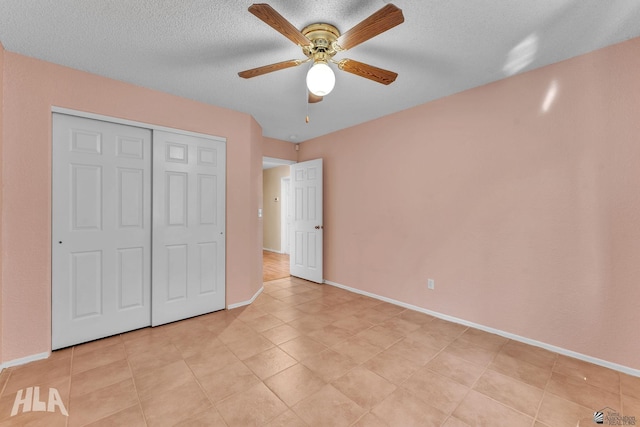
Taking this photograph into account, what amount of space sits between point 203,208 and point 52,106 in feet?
5.12

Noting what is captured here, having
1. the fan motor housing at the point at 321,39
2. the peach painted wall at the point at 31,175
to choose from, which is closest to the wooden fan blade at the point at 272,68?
the fan motor housing at the point at 321,39

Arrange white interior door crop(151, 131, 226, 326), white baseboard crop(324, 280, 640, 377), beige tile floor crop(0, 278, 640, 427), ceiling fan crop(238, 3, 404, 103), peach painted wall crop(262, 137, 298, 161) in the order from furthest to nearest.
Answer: peach painted wall crop(262, 137, 298, 161) < white interior door crop(151, 131, 226, 326) < white baseboard crop(324, 280, 640, 377) < beige tile floor crop(0, 278, 640, 427) < ceiling fan crop(238, 3, 404, 103)

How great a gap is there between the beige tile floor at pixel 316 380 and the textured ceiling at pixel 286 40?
257 centimetres

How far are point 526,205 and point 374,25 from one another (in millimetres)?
→ 2169

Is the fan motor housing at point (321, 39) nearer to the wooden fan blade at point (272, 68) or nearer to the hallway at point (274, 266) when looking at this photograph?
the wooden fan blade at point (272, 68)

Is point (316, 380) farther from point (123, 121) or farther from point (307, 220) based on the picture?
point (123, 121)

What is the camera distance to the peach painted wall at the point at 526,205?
2.04 m

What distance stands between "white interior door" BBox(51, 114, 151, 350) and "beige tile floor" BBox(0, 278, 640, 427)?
0.28 metres

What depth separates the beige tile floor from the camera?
1.60m

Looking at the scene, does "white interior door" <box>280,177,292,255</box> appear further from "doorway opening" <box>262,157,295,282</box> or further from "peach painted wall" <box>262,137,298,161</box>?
"peach painted wall" <box>262,137,298,161</box>

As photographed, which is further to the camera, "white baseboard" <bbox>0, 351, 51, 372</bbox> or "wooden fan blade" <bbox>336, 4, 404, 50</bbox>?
"white baseboard" <bbox>0, 351, 51, 372</bbox>

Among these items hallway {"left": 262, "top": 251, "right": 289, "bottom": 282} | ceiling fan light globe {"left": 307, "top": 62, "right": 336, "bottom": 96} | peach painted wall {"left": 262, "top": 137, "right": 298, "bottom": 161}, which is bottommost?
hallway {"left": 262, "top": 251, "right": 289, "bottom": 282}

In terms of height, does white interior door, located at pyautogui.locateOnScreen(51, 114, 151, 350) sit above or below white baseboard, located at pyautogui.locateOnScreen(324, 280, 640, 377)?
above

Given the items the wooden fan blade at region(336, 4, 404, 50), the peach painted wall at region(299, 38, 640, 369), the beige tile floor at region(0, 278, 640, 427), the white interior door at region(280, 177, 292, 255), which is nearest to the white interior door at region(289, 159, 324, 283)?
the peach painted wall at region(299, 38, 640, 369)
